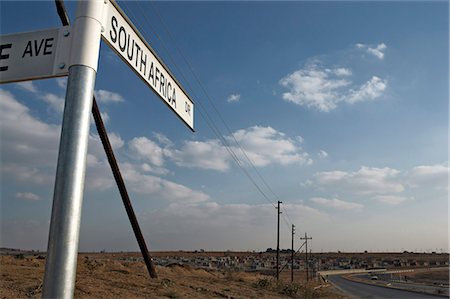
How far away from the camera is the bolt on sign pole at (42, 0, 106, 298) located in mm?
1852

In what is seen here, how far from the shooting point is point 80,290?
385 inches

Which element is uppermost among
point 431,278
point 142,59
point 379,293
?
point 142,59

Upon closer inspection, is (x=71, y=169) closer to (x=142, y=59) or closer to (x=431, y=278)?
(x=142, y=59)

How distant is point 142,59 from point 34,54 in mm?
701

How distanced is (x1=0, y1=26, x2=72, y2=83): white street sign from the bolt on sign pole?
0.12m

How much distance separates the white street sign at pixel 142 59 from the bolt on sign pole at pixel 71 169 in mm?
234

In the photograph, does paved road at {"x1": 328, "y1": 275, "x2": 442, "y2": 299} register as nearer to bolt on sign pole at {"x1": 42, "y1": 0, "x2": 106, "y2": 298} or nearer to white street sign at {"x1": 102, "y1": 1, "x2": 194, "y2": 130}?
white street sign at {"x1": 102, "y1": 1, "x2": 194, "y2": 130}

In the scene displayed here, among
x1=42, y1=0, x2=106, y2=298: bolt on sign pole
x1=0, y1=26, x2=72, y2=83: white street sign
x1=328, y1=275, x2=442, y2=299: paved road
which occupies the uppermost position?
x1=0, y1=26, x2=72, y2=83: white street sign

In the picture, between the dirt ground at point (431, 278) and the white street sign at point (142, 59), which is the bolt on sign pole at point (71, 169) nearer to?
the white street sign at point (142, 59)

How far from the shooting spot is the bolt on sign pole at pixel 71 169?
1852 millimetres

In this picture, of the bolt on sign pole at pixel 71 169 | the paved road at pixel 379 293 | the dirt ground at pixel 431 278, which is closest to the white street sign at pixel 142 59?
the bolt on sign pole at pixel 71 169

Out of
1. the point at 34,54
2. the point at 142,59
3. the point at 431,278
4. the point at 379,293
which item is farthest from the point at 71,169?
the point at 431,278

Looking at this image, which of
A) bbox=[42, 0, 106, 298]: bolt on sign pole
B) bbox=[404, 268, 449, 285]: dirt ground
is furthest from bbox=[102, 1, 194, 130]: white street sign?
bbox=[404, 268, 449, 285]: dirt ground

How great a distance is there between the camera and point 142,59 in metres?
2.83
